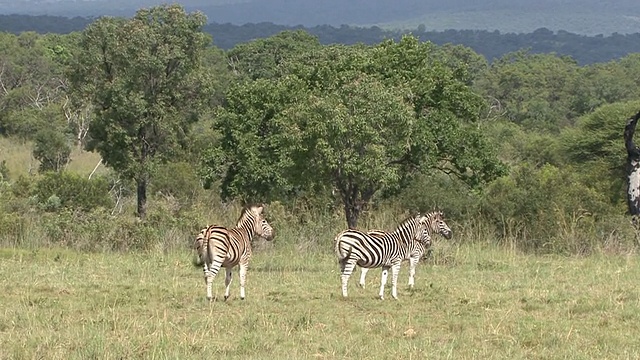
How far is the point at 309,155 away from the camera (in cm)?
1733

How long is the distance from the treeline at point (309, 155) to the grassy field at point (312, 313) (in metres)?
2.92

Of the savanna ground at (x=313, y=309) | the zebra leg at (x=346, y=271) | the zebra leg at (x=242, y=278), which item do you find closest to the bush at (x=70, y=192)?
the savanna ground at (x=313, y=309)

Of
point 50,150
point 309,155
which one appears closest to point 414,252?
point 309,155

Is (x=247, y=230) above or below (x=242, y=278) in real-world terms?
above

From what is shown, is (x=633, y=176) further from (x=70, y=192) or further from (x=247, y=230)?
(x=70, y=192)

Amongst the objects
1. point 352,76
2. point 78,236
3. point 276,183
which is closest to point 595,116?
point 276,183

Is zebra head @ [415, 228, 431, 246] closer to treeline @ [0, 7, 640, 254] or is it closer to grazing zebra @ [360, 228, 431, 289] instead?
grazing zebra @ [360, 228, 431, 289]

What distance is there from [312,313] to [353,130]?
6975 millimetres

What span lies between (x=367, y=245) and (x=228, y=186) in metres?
16.5

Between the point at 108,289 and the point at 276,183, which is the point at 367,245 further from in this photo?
the point at 276,183

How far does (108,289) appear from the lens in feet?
38.5

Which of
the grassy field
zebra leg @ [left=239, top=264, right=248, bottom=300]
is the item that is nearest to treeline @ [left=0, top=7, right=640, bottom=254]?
the grassy field

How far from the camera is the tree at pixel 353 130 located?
17.0 metres

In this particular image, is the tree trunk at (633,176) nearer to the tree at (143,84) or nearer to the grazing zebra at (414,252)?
the grazing zebra at (414,252)
